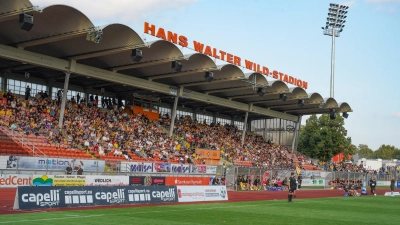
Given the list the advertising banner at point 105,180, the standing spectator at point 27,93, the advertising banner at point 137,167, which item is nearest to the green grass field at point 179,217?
the advertising banner at point 105,180

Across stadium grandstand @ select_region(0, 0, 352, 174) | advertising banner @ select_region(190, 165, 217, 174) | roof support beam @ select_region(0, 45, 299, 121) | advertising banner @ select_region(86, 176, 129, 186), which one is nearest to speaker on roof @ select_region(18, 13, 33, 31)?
stadium grandstand @ select_region(0, 0, 352, 174)

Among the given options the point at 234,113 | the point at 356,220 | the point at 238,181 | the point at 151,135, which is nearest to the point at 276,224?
the point at 356,220

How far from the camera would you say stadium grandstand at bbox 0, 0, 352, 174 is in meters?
35.9

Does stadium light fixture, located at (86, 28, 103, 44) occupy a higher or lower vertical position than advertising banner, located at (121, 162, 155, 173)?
higher

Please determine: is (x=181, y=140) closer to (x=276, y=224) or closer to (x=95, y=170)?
(x=95, y=170)

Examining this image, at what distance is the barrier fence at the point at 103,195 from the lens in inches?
806

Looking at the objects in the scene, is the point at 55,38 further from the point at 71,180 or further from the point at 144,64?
the point at 71,180

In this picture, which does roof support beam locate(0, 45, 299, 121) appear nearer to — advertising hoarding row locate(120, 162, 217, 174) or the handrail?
the handrail

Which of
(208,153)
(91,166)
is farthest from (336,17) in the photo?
(91,166)

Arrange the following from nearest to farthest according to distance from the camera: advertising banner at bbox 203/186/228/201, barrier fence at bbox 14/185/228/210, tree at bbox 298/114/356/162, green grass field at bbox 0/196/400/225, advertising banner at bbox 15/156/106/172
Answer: green grass field at bbox 0/196/400/225 < barrier fence at bbox 14/185/228/210 < advertising banner at bbox 203/186/228/201 < advertising banner at bbox 15/156/106/172 < tree at bbox 298/114/356/162

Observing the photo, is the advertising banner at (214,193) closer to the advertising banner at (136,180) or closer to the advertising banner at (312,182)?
the advertising banner at (136,180)

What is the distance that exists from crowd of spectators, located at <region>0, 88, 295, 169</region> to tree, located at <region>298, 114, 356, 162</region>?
822 inches

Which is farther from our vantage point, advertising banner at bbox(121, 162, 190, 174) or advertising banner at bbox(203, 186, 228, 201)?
advertising banner at bbox(121, 162, 190, 174)

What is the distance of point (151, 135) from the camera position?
171ft
